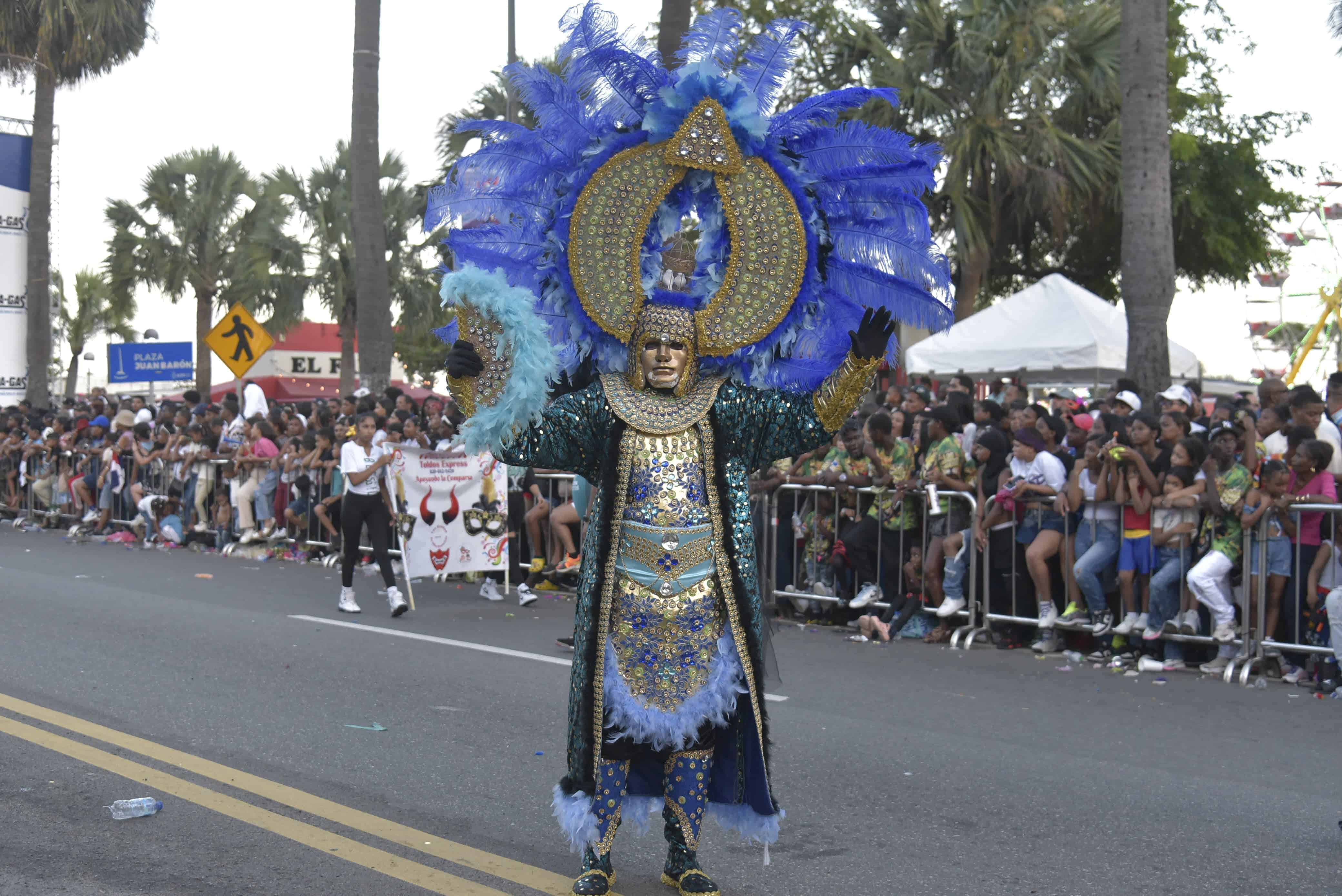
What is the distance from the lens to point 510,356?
408cm

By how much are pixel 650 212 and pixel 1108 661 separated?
575 centimetres

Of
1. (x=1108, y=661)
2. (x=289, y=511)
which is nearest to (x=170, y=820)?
(x=1108, y=661)

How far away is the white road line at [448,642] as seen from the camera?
851 cm

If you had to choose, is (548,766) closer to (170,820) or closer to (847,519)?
(170,820)

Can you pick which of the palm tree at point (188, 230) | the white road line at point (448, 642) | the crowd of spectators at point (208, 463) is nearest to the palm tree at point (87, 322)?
the palm tree at point (188, 230)

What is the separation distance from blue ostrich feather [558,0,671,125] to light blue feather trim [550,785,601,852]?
2269mm

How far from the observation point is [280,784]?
213 inches

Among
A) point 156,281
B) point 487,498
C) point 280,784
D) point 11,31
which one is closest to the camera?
point 280,784

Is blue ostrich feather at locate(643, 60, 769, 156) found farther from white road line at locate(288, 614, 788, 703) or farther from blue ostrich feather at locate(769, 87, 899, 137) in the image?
white road line at locate(288, 614, 788, 703)

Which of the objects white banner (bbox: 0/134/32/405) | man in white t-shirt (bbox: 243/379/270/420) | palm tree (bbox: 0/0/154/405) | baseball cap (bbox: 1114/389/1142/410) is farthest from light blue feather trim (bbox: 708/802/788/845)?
white banner (bbox: 0/134/32/405)

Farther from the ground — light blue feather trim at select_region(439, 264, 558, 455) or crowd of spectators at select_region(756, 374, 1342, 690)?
light blue feather trim at select_region(439, 264, 558, 455)

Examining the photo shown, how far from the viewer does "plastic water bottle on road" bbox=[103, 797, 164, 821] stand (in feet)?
16.1

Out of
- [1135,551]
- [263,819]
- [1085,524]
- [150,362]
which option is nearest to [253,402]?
[1085,524]

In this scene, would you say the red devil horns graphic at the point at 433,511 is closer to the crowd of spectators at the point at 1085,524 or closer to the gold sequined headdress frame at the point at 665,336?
the crowd of spectators at the point at 1085,524
